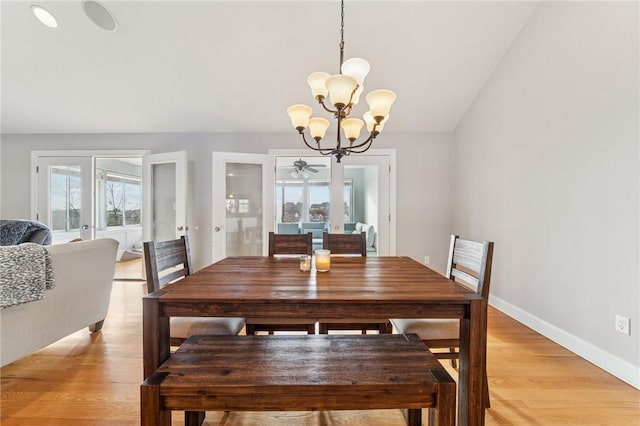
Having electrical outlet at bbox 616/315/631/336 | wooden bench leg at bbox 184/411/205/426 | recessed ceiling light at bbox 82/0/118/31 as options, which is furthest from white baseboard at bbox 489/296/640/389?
recessed ceiling light at bbox 82/0/118/31

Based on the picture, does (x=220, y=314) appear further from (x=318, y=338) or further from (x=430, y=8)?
(x=430, y=8)

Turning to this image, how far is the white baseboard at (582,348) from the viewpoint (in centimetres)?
178

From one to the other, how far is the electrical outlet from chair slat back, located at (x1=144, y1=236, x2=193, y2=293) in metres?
2.84

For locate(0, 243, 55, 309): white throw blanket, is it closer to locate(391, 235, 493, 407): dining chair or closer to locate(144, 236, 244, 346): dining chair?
locate(144, 236, 244, 346): dining chair

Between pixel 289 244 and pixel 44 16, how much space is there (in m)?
A: 3.30

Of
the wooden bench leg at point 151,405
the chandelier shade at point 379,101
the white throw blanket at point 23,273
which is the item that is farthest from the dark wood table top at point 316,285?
the white throw blanket at point 23,273

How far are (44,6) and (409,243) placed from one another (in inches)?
190

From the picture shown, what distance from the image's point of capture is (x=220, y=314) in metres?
1.16

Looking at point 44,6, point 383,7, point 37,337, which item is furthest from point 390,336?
point 44,6

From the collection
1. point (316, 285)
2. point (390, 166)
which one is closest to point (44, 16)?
point (316, 285)

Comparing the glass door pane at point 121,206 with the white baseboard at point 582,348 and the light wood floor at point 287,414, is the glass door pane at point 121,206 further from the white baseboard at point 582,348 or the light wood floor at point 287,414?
the white baseboard at point 582,348

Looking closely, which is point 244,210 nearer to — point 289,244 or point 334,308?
point 289,244

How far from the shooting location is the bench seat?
94 centimetres

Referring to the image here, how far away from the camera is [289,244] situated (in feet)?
7.57
